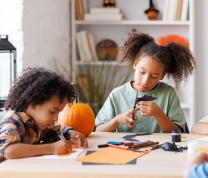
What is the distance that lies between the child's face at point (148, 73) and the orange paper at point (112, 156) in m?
0.59

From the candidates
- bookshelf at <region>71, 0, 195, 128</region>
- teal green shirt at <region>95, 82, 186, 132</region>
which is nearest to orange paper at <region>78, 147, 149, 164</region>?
teal green shirt at <region>95, 82, 186, 132</region>

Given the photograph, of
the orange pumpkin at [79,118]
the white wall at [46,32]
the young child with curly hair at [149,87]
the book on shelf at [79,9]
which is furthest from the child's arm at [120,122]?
the book on shelf at [79,9]

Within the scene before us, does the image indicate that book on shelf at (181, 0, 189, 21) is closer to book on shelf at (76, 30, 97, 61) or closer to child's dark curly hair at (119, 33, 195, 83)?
book on shelf at (76, 30, 97, 61)

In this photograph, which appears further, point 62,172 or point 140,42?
point 140,42

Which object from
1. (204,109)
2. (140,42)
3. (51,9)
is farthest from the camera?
(204,109)

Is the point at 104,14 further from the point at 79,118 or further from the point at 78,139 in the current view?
the point at 78,139

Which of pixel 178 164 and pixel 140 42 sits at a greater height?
pixel 140 42

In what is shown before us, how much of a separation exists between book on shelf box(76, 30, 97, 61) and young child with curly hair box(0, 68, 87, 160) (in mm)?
1666

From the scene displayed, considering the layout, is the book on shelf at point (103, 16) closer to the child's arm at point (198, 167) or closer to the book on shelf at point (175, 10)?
the book on shelf at point (175, 10)

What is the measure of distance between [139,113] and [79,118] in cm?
32

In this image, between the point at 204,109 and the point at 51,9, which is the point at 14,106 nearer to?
the point at 51,9

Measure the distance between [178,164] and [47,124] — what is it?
0.46m

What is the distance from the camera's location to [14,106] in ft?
4.65

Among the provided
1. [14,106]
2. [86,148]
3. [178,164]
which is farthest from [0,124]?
[178,164]
